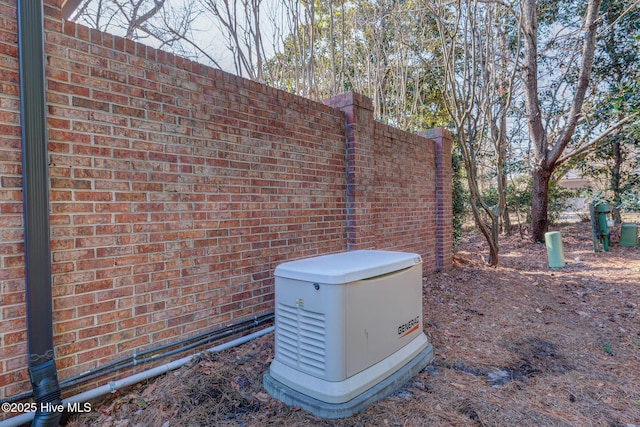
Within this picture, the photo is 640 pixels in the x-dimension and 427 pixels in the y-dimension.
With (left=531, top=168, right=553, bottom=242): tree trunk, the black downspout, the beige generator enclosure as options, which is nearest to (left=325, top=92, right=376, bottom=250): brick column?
the beige generator enclosure

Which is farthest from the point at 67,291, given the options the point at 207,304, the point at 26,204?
the point at 207,304

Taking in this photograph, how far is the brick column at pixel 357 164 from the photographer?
4.11 meters

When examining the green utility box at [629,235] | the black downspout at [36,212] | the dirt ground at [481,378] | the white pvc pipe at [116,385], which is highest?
the black downspout at [36,212]

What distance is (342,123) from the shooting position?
4098 mm

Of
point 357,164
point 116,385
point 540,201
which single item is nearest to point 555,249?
point 540,201

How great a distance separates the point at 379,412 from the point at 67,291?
2049mm

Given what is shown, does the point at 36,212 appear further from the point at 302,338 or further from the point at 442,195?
the point at 442,195

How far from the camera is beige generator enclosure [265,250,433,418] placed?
2.05 meters

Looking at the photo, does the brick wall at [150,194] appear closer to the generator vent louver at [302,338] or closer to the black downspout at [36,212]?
the black downspout at [36,212]

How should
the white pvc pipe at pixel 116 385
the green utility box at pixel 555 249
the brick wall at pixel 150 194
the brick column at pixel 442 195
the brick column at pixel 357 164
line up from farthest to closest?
1. the green utility box at pixel 555 249
2. the brick column at pixel 442 195
3. the brick column at pixel 357 164
4. the brick wall at pixel 150 194
5. the white pvc pipe at pixel 116 385

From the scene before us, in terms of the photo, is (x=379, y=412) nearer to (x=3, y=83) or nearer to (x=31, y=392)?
(x=31, y=392)

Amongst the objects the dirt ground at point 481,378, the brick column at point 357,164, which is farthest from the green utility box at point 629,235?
the brick column at point 357,164

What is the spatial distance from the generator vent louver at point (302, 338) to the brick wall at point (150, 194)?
0.74 meters

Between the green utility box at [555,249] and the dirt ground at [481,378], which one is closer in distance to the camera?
the dirt ground at [481,378]
